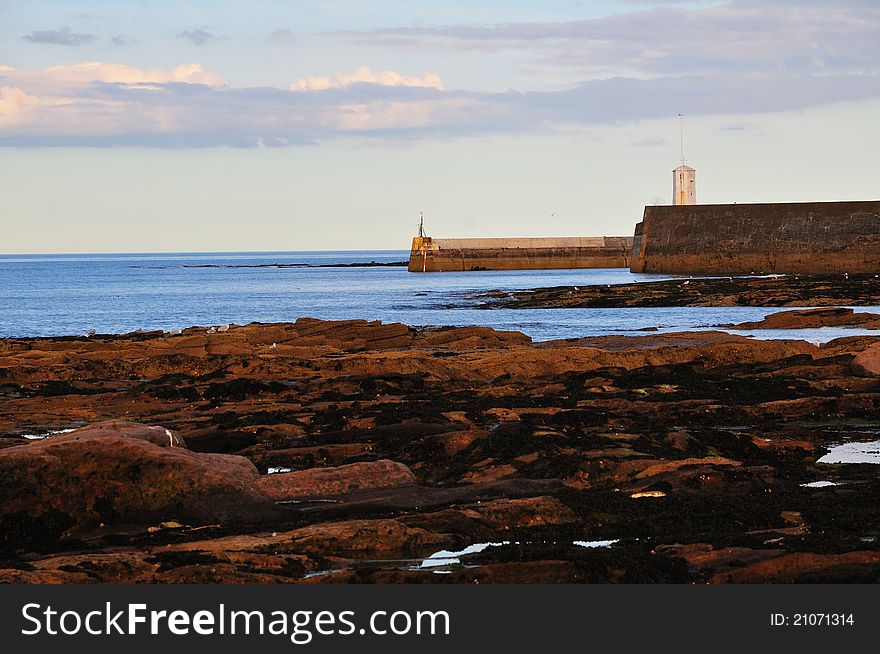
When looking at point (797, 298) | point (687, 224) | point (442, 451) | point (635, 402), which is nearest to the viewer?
point (442, 451)

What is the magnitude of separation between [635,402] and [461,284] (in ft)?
236

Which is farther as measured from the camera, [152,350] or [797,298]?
[797,298]

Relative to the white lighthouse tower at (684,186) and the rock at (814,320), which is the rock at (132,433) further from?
the white lighthouse tower at (684,186)

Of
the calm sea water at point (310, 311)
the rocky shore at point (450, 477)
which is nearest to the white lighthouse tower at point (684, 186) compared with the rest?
the calm sea water at point (310, 311)

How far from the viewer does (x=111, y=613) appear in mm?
7387

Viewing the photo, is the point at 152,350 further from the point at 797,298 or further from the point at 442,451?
the point at 797,298

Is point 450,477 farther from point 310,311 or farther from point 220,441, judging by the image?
point 310,311

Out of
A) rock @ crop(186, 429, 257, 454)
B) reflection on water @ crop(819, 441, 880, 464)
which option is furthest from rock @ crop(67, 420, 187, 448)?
reflection on water @ crop(819, 441, 880, 464)

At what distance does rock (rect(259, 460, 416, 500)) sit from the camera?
438 inches

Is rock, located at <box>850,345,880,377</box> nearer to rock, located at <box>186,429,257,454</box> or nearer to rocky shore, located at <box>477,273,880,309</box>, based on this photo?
rock, located at <box>186,429,257,454</box>

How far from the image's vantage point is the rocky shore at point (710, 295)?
4878 centimetres

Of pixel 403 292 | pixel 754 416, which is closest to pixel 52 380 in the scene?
pixel 754 416

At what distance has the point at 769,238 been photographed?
240 feet

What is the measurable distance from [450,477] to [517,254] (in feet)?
352
